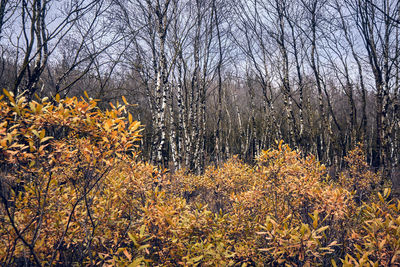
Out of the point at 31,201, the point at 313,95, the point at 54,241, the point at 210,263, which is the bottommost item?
the point at 210,263

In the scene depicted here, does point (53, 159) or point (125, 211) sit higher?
point (53, 159)

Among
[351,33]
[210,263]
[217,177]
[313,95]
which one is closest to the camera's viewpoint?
[210,263]

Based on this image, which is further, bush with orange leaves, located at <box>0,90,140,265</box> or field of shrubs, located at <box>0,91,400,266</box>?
field of shrubs, located at <box>0,91,400,266</box>

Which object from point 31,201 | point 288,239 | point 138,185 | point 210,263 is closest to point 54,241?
point 31,201

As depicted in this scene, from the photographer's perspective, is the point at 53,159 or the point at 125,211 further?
the point at 125,211

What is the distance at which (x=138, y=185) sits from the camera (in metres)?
2.96

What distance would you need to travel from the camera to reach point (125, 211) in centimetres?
318

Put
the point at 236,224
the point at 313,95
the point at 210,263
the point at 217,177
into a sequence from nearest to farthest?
the point at 210,263
the point at 236,224
the point at 217,177
the point at 313,95

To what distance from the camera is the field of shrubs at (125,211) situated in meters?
2.01

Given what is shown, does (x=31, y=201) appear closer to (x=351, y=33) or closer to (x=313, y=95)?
(x=351, y=33)

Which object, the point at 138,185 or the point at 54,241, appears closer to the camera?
the point at 54,241

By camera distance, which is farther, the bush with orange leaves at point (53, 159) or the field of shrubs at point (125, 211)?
the field of shrubs at point (125, 211)

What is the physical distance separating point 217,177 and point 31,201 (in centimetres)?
372

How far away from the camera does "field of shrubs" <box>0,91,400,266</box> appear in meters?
2.01
